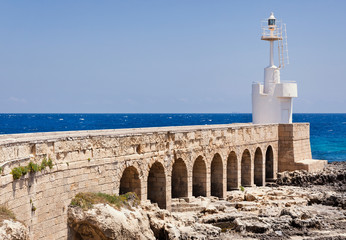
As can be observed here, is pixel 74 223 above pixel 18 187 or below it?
below

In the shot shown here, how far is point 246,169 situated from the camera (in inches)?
1001

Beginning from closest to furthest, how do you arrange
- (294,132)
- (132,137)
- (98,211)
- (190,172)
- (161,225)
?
(98,211)
(161,225)
(132,137)
(190,172)
(294,132)

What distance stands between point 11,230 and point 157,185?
9983 millimetres

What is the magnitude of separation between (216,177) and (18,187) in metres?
12.7

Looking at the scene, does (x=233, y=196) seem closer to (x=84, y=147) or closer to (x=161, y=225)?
(x=161, y=225)

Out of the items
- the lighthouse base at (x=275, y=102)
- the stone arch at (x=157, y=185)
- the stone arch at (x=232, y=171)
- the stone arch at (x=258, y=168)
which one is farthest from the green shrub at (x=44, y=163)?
the lighthouse base at (x=275, y=102)

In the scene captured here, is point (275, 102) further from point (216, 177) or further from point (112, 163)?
point (112, 163)

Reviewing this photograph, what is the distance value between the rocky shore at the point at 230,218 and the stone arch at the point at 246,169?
4.06ft

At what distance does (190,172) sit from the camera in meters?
20.1

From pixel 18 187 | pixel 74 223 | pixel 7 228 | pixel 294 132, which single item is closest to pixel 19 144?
pixel 18 187

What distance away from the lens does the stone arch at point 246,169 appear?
83.1ft

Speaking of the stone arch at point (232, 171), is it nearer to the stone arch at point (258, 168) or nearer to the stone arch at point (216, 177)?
the stone arch at point (216, 177)

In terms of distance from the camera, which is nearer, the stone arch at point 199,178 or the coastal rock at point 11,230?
the coastal rock at point 11,230

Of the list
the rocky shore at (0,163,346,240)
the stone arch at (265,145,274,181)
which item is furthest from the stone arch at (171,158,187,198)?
the stone arch at (265,145,274,181)
